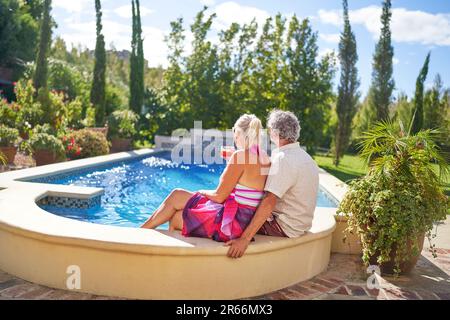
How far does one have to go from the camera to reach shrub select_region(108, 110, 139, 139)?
1472 cm

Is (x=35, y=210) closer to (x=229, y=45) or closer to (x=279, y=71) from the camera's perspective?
(x=279, y=71)

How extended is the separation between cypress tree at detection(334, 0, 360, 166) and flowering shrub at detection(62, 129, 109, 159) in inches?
311

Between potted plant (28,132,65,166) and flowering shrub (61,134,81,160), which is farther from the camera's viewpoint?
flowering shrub (61,134,81,160)

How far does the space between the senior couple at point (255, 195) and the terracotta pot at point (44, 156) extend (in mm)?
6268

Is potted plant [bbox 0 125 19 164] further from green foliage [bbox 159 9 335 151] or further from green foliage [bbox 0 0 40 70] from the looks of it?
green foliage [bbox 0 0 40 70]

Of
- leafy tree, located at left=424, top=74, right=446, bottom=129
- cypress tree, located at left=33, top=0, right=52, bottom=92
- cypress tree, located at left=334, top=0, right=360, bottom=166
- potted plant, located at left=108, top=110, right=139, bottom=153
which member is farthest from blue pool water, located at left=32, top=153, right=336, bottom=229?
leafy tree, located at left=424, top=74, right=446, bottom=129

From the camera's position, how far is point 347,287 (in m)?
3.81

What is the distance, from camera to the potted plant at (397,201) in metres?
3.94

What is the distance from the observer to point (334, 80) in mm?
15352

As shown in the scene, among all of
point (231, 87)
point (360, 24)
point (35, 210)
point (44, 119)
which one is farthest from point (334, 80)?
point (35, 210)

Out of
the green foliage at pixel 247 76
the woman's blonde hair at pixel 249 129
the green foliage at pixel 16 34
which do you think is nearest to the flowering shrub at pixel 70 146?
the green foliage at pixel 247 76

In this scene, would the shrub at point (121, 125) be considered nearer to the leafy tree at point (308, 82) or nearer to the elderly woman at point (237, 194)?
the leafy tree at point (308, 82)

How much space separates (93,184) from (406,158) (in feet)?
18.5

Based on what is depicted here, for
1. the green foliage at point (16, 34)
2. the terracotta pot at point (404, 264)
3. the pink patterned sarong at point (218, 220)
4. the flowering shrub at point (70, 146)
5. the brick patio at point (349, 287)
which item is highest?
the green foliage at point (16, 34)
